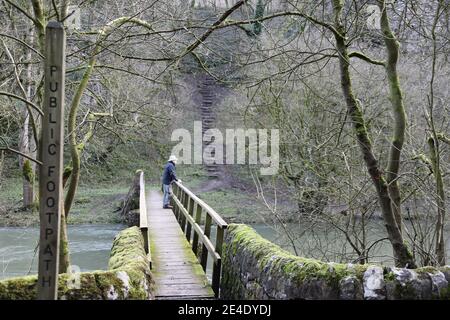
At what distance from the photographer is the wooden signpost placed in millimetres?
2844

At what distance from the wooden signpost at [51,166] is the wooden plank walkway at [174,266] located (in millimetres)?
4151

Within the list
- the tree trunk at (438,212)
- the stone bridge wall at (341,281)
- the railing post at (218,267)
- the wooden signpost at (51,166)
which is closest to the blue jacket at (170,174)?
the railing post at (218,267)

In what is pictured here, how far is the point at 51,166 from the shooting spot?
2.87 m

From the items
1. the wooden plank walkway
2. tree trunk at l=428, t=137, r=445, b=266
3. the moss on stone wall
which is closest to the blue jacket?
the wooden plank walkway

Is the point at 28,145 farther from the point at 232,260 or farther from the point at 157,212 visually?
the point at 232,260

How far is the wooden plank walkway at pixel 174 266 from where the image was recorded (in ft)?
24.2

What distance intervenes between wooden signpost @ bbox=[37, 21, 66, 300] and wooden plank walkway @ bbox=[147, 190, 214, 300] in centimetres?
415

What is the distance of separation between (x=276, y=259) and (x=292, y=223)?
9.25m

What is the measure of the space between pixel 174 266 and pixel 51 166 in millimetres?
6204

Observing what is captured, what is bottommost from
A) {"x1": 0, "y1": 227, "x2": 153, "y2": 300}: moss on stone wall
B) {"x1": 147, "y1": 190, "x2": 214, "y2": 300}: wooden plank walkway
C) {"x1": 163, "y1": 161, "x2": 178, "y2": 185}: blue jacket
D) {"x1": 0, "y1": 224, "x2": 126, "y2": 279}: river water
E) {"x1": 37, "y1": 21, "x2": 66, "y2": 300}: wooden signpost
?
{"x1": 0, "y1": 224, "x2": 126, "y2": 279}: river water

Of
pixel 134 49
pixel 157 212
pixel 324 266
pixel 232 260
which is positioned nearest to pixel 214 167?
pixel 157 212

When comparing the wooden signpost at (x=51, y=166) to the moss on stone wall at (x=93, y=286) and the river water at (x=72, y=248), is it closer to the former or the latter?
the moss on stone wall at (x=93, y=286)

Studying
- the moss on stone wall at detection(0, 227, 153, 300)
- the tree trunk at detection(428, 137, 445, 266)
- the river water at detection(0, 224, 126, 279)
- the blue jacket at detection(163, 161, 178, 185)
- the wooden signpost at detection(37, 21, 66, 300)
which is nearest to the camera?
the wooden signpost at detection(37, 21, 66, 300)

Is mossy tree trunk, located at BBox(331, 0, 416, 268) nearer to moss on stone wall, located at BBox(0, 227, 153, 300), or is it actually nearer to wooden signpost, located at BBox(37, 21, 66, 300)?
moss on stone wall, located at BBox(0, 227, 153, 300)
